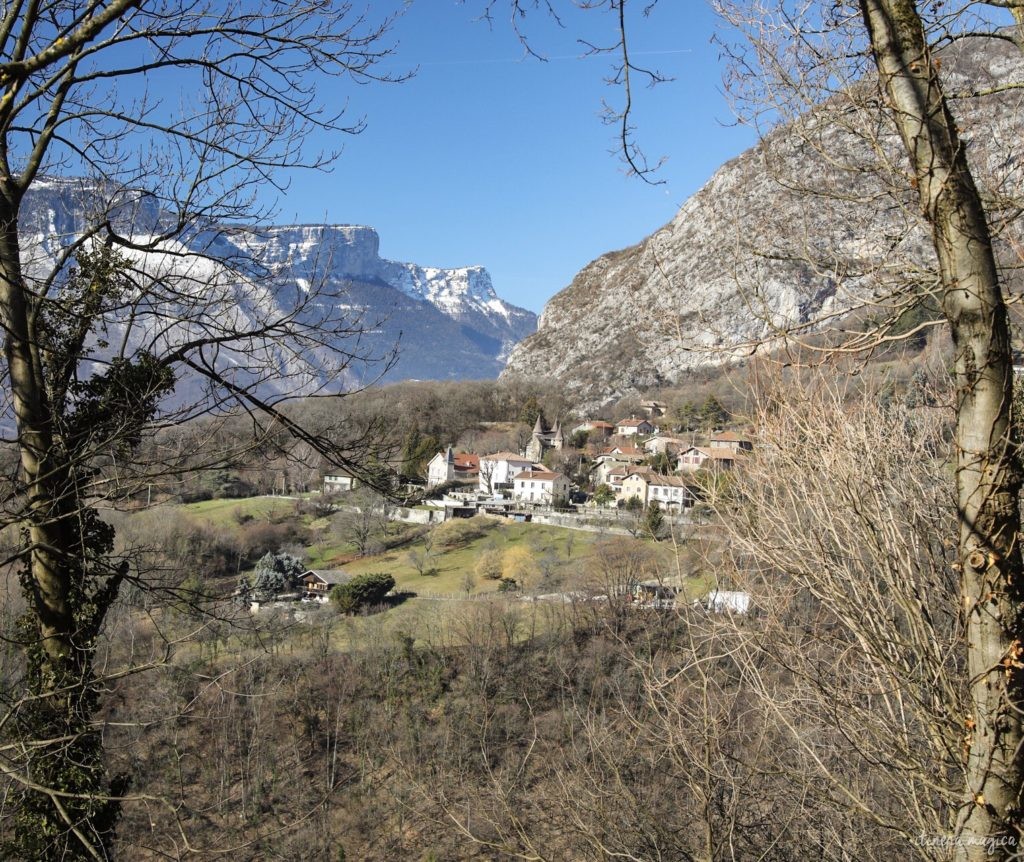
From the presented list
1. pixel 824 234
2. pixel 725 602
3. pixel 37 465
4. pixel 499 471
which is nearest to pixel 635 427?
pixel 499 471

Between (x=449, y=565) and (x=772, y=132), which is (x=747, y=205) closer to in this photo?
(x=772, y=132)

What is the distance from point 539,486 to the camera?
42.0 m

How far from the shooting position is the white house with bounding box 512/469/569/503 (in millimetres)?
41250

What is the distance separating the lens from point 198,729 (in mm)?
21391

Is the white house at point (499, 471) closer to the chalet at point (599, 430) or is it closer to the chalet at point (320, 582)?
the chalet at point (599, 430)

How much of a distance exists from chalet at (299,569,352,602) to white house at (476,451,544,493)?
15768 millimetres

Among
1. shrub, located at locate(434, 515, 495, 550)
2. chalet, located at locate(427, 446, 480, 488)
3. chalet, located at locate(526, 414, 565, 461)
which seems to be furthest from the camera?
chalet, located at locate(526, 414, 565, 461)

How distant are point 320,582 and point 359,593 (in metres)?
2.66

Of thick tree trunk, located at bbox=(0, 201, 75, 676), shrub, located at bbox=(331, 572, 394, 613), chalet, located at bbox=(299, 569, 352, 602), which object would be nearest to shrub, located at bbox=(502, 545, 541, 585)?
shrub, located at bbox=(331, 572, 394, 613)

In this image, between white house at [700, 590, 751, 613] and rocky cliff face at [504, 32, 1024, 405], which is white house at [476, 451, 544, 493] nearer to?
white house at [700, 590, 751, 613]

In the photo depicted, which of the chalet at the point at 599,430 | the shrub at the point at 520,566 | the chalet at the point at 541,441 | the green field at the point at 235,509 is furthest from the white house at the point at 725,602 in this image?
the chalet at the point at 599,430

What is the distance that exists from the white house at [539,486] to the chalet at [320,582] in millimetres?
14024

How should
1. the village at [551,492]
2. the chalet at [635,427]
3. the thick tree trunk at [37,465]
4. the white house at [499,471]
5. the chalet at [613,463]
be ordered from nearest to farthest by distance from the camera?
1. the thick tree trunk at [37,465]
2. the village at [551,492]
3. the chalet at [613,463]
4. the white house at [499,471]
5. the chalet at [635,427]

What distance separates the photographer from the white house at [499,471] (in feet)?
148
